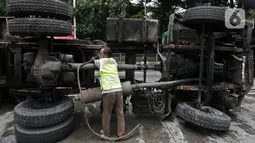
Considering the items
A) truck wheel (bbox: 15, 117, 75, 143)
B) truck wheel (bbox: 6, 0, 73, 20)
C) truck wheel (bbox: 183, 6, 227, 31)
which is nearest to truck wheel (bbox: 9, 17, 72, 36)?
truck wheel (bbox: 6, 0, 73, 20)

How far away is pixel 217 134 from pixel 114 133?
1.89 metres

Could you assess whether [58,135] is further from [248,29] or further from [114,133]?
[248,29]

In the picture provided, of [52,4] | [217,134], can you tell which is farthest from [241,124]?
[52,4]

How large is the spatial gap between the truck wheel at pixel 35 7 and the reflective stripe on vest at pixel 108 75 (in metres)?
1.13

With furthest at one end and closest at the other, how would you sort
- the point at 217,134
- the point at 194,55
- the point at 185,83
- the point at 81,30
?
the point at 81,30 → the point at 194,55 → the point at 185,83 → the point at 217,134

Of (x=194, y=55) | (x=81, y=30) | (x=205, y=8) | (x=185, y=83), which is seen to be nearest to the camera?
(x=205, y=8)

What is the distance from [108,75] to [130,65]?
773 millimetres

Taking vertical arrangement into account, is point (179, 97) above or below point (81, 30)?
below

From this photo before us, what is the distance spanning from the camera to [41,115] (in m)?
3.09

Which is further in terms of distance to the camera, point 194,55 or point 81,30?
point 81,30

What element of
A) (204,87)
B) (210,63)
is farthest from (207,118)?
(210,63)

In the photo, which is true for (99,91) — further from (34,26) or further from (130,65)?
(34,26)

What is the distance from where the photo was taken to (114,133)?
3539mm

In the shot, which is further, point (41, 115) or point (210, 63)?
point (210, 63)
